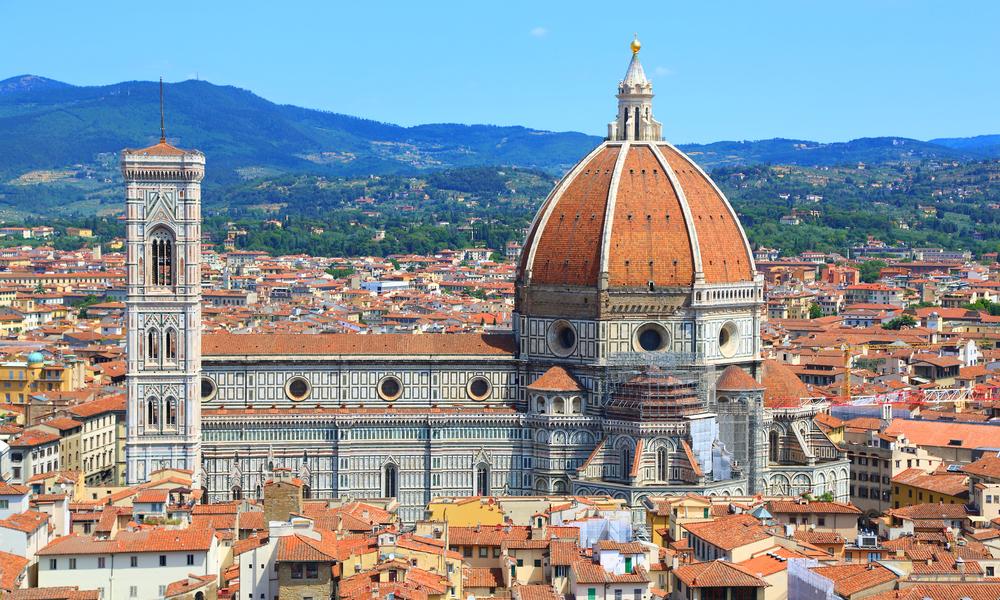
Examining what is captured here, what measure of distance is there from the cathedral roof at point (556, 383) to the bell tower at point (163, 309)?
12.2 metres

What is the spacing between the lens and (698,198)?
7312cm

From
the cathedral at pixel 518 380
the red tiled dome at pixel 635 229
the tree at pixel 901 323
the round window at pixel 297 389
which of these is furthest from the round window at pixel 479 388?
the tree at pixel 901 323

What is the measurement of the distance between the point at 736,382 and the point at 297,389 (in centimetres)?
1578

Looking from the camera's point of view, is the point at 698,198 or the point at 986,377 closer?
the point at 698,198

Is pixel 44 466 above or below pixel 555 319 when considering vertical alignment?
below

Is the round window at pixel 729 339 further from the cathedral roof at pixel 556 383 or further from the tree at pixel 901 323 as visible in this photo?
the tree at pixel 901 323

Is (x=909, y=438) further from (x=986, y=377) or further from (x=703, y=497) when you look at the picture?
(x=986, y=377)

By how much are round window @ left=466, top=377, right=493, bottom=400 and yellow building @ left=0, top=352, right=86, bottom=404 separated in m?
24.5

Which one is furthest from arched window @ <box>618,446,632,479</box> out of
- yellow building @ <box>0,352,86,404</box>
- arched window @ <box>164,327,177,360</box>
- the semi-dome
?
yellow building @ <box>0,352,86,404</box>

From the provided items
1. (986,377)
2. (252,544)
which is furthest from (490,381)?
(986,377)

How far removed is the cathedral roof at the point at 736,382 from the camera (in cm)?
6988

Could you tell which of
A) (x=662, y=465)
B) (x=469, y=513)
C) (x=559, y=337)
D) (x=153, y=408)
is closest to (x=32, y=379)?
(x=153, y=408)

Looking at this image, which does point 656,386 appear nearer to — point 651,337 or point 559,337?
point 651,337

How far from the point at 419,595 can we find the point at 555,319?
29.7 metres
